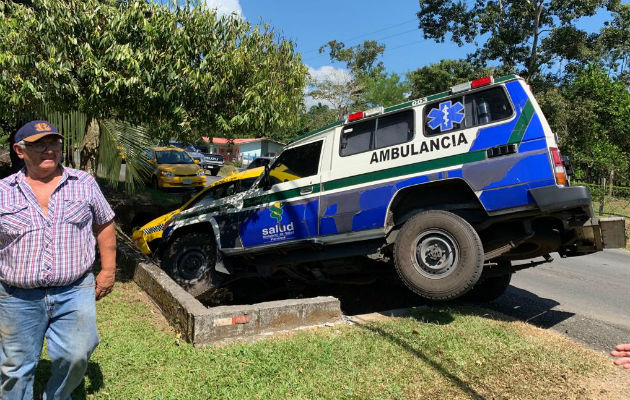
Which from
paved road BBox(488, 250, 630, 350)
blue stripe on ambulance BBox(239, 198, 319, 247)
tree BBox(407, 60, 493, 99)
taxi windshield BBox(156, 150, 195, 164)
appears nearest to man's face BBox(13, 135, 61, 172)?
blue stripe on ambulance BBox(239, 198, 319, 247)

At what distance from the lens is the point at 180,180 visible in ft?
53.6

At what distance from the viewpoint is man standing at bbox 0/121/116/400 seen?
2.53m

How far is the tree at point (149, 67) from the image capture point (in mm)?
4723

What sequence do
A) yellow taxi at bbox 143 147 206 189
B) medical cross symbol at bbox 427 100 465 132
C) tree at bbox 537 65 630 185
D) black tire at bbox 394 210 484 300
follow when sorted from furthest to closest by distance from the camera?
tree at bbox 537 65 630 185 → yellow taxi at bbox 143 147 206 189 → medical cross symbol at bbox 427 100 465 132 → black tire at bbox 394 210 484 300

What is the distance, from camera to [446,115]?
4.59 meters

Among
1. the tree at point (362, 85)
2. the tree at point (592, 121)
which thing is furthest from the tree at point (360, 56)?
the tree at point (592, 121)

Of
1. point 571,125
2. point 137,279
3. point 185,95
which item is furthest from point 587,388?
point 571,125

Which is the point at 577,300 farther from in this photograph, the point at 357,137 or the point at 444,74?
the point at 444,74

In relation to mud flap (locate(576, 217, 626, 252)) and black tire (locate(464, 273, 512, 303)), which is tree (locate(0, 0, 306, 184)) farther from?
mud flap (locate(576, 217, 626, 252))

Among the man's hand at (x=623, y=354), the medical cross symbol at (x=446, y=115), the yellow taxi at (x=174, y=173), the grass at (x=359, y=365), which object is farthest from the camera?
the yellow taxi at (x=174, y=173)

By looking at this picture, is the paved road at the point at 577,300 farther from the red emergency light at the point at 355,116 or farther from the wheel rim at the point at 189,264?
the wheel rim at the point at 189,264

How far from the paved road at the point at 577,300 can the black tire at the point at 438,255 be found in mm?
1824

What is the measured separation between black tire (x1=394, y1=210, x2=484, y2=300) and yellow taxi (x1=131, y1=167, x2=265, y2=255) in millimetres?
2690

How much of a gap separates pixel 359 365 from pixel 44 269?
8.23 feet
